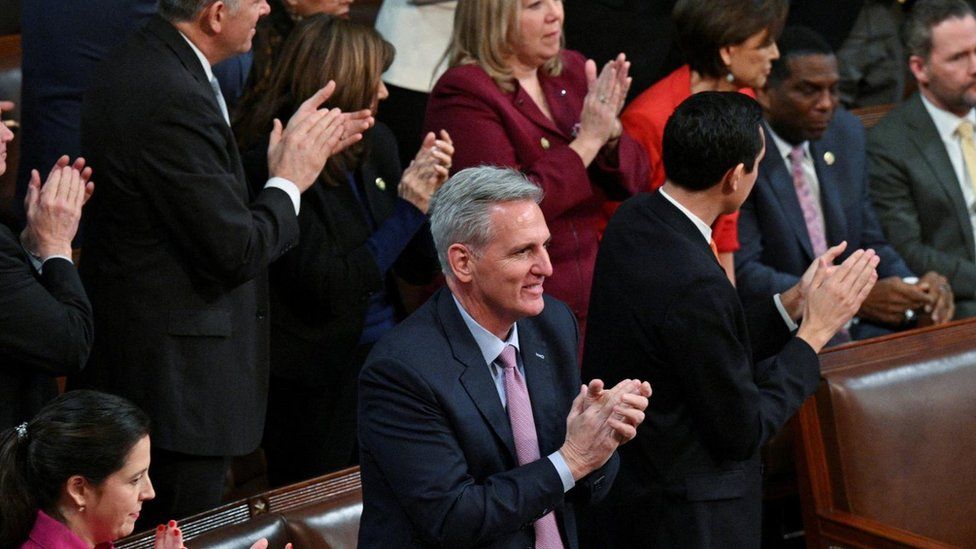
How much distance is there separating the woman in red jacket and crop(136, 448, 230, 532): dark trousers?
5.32 feet

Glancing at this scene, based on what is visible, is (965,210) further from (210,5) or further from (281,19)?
(210,5)

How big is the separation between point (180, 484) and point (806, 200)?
2220 millimetres

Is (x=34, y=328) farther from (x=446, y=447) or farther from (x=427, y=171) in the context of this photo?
(x=427, y=171)

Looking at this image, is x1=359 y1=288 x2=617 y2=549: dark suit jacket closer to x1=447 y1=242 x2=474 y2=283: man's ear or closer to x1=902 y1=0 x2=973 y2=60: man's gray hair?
x1=447 y1=242 x2=474 y2=283: man's ear

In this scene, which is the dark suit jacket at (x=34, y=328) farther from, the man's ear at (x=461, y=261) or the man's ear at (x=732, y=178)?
the man's ear at (x=732, y=178)

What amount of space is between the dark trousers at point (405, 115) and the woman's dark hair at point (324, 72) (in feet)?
2.66

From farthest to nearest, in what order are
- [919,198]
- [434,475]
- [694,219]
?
[919,198] < [694,219] < [434,475]

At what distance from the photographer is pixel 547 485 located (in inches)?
96.0

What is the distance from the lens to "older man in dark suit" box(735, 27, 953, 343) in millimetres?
4348

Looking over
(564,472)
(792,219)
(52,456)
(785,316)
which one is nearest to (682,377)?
(785,316)

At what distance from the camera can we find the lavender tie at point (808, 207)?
14.5ft

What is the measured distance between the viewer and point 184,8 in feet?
10.4

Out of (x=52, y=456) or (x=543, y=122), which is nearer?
(x=52, y=456)

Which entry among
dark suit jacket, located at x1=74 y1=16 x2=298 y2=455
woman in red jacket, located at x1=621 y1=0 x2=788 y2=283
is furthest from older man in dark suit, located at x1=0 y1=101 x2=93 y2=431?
woman in red jacket, located at x1=621 y1=0 x2=788 y2=283
